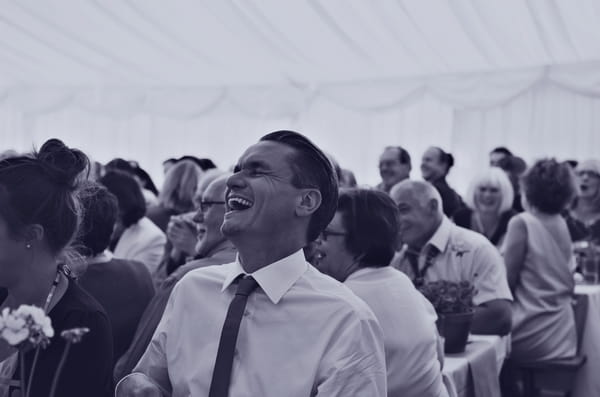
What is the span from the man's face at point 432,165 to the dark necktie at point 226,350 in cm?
467

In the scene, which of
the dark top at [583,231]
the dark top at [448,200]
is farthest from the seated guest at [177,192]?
the dark top at [583,231]

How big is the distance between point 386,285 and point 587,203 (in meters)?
3.73

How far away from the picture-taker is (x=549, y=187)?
4.45 meters

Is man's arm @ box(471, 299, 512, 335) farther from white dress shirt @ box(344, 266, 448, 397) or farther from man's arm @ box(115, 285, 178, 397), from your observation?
man's arm @ box(115, 285, 178, 397)

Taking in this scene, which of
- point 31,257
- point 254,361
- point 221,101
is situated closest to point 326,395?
point 254,361

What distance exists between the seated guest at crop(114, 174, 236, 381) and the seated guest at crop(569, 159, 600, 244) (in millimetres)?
3269

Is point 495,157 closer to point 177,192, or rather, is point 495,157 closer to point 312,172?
point 177,192

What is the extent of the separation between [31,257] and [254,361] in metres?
0.61

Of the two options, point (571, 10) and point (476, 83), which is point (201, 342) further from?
point (476, 83)

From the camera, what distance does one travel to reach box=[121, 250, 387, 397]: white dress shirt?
1694 millimetres

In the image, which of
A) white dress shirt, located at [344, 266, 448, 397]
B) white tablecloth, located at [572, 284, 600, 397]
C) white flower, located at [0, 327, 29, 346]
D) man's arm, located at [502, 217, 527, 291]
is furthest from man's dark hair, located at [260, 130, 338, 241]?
white tablecloth, located at [572, 284, 600, 397]

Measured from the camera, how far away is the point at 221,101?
10984 millimetres

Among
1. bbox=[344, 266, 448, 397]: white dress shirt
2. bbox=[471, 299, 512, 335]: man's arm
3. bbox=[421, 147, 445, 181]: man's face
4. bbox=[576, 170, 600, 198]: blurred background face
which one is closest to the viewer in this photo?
bbox=[344, 266, 448, 397]: white dress shirt

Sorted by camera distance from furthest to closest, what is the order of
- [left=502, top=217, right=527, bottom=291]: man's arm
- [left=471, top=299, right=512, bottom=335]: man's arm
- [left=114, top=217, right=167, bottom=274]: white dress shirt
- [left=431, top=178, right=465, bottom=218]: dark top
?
[left=431, top=178, right=465, bottom=218]: dark top < [left=502, top=217, right=527, bottom=291]: man's arm < [left=114, top=217, right=167, bottom=274]: white dress shirt < [left=471, top=299, right=512, bottom=335]: man's arm
